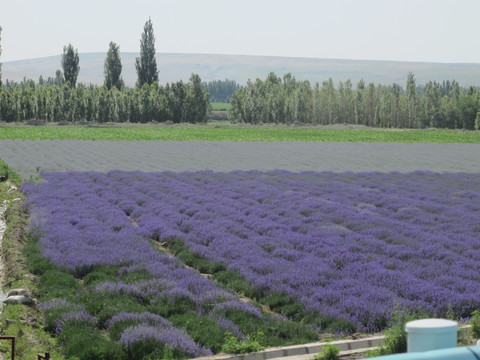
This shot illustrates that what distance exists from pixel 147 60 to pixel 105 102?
17.7 meters

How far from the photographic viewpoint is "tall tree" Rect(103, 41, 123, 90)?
126062mm

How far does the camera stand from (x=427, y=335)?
434 cm

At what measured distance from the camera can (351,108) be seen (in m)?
135

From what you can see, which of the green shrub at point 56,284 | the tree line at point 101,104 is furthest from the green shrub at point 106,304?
the tree line at point 101,104

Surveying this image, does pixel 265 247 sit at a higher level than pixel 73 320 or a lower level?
lower

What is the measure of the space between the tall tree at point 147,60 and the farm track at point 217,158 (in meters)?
69.6

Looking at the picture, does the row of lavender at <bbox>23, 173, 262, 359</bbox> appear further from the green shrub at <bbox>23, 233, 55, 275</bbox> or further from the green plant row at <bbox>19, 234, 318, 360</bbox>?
the green shrub at <bbox>23, 233, 55, 275</bbox>

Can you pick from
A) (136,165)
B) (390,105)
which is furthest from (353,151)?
(390,105)

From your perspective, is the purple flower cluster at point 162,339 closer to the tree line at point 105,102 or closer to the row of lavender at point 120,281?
the row of lavender at point 120,281

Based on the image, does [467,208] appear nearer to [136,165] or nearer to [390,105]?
[136,165]

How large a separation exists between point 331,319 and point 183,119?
108469 mm

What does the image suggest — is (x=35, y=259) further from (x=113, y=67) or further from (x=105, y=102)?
(x=113, y=67)

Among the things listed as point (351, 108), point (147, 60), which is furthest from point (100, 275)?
point (351, 108)

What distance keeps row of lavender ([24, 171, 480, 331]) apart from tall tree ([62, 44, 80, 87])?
324 feet
